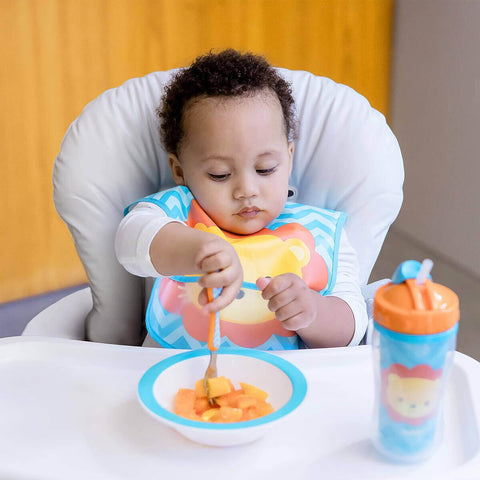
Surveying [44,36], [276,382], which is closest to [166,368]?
[276,382]

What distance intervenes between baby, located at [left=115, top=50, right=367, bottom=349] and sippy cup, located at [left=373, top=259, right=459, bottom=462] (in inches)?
10.1

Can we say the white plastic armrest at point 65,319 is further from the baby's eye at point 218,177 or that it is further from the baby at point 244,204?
the baby's eye at point 218,177

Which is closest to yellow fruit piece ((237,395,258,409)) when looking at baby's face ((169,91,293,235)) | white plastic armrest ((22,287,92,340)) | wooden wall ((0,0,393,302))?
baby's face ((169,91,293,235))

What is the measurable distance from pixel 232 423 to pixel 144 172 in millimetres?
542

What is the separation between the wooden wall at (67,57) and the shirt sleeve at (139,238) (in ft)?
4.36

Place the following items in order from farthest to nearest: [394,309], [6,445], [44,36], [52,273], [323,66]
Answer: [323,66] → [52,273] → [44,36] → [6,445] → [394,309]

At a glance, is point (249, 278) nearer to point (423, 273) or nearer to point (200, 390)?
point (200, 390)

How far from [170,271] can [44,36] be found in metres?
1.50

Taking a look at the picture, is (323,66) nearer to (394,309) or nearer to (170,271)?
(170,271)

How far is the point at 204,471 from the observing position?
0.60 m

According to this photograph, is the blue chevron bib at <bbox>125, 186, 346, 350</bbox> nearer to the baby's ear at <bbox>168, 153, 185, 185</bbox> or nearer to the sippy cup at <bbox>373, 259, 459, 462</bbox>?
the baby's ear at <bbox>168, 153, 185, 185</bbox>

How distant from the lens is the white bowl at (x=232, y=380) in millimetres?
600

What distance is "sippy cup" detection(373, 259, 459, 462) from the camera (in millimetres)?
545

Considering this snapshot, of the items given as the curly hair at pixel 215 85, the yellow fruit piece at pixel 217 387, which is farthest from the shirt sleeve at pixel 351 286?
the yellow fruit piece at pixel 217 387
